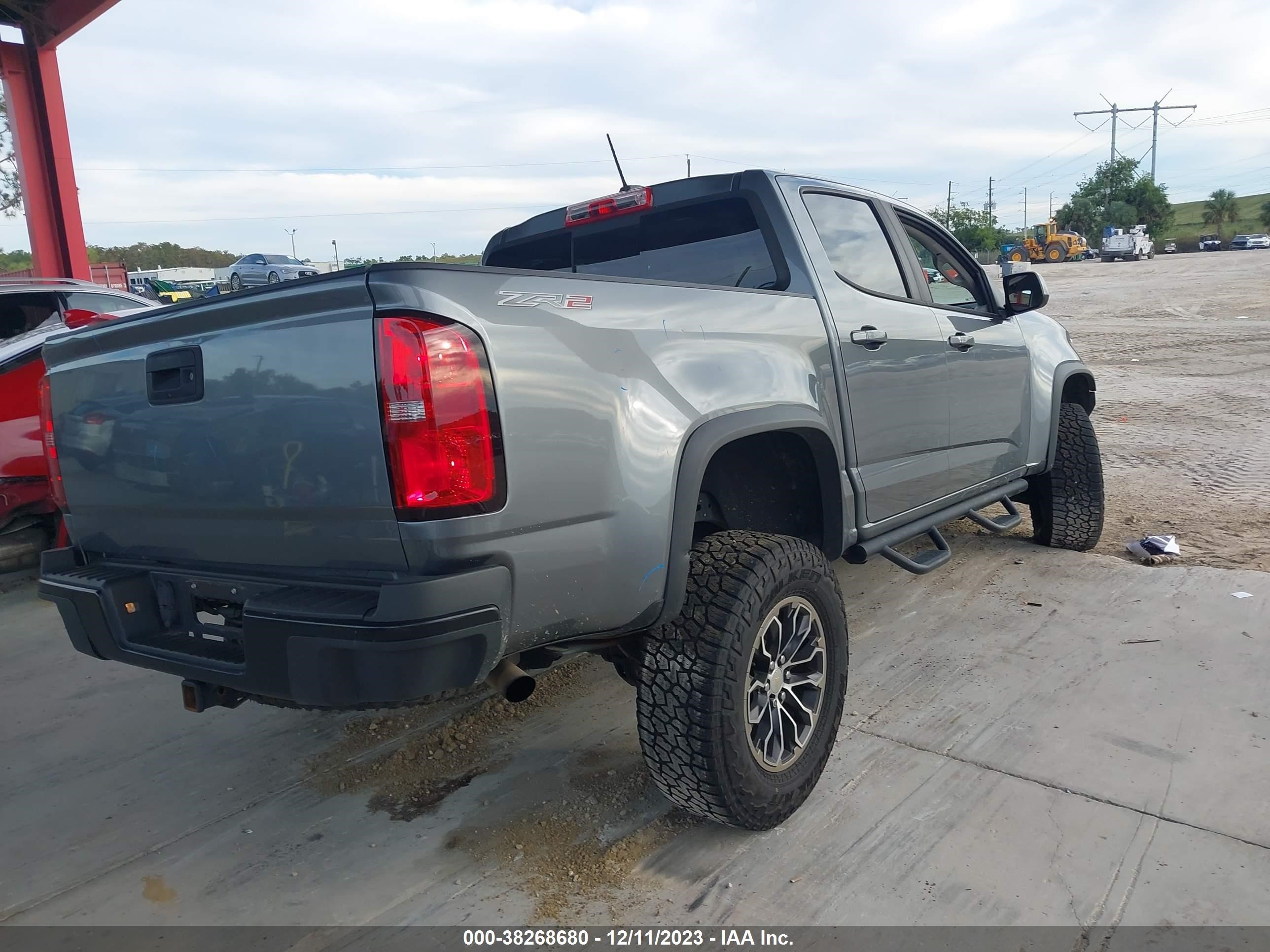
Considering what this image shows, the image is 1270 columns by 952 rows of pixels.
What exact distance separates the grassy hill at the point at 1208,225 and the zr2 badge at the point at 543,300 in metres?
85.0

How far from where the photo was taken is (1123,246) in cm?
5250

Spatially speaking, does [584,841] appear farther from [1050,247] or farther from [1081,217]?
[1081,217]

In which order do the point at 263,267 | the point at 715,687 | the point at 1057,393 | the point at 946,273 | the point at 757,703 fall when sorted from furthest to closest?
the point at 263,267 → the point at 1057,393 → the point at 946,273 → the point at 757,703 → the point at 715,687

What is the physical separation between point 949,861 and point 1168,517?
14.1 feet

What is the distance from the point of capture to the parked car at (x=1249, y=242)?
66.9m

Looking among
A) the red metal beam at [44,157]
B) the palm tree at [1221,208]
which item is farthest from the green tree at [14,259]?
the palm tree at [1221,208]

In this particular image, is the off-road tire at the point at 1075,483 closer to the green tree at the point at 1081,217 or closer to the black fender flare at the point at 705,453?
the black fender flare at the point at 705,453

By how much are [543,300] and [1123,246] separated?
5855 cm

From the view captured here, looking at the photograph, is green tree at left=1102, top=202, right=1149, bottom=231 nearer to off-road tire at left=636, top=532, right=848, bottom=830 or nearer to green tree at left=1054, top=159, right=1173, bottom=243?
green tree at left=1054, top=159, right=1173, bottom=243

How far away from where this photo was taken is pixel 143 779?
3.28m

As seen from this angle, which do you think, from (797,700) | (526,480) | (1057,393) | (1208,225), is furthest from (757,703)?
(1208,225)

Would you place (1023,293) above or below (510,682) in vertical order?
above

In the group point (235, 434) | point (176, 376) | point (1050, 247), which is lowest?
point (235, 434)

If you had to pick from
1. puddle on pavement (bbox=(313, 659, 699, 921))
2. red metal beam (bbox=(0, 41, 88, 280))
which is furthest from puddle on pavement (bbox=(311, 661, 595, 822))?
red metal beam (bbox=(0, 41, 88, 280))
